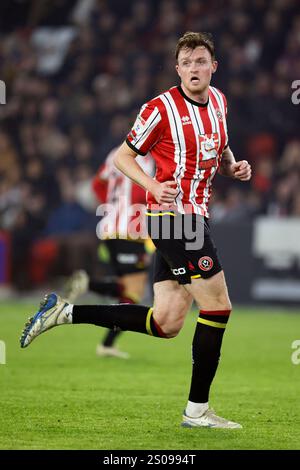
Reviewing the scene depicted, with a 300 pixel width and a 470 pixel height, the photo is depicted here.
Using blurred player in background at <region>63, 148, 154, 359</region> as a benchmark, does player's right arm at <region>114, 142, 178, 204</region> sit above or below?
above

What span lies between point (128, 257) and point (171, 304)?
3.79 meters

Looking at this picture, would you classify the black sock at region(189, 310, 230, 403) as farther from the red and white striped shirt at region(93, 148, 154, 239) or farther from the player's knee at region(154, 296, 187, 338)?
the red and white striped shirt at region(93, 148, 154, 239)

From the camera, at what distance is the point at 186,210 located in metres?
5.73

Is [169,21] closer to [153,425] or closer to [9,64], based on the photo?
[9,64]

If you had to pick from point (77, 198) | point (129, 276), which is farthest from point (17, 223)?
point (129, 276)

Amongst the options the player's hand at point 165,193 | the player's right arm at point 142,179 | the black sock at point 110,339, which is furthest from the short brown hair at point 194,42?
the black sock at point 110,339

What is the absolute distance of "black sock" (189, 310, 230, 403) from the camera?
559 cm

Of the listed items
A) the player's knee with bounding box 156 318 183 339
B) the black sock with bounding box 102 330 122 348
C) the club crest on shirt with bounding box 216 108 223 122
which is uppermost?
the club crest on shirt with bounding box 216 108 223 122

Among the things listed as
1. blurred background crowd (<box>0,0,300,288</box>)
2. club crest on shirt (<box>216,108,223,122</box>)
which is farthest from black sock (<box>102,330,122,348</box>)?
blurred background crowd (<box>0,0,300,288</box>)

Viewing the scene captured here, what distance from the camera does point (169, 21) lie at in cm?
1655

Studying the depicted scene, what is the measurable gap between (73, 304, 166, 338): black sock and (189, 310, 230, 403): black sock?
0.32 m

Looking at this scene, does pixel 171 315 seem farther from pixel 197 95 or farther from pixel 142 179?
pixel 197 95

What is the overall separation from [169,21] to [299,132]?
3.12 meters

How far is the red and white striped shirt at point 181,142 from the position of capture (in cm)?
571
